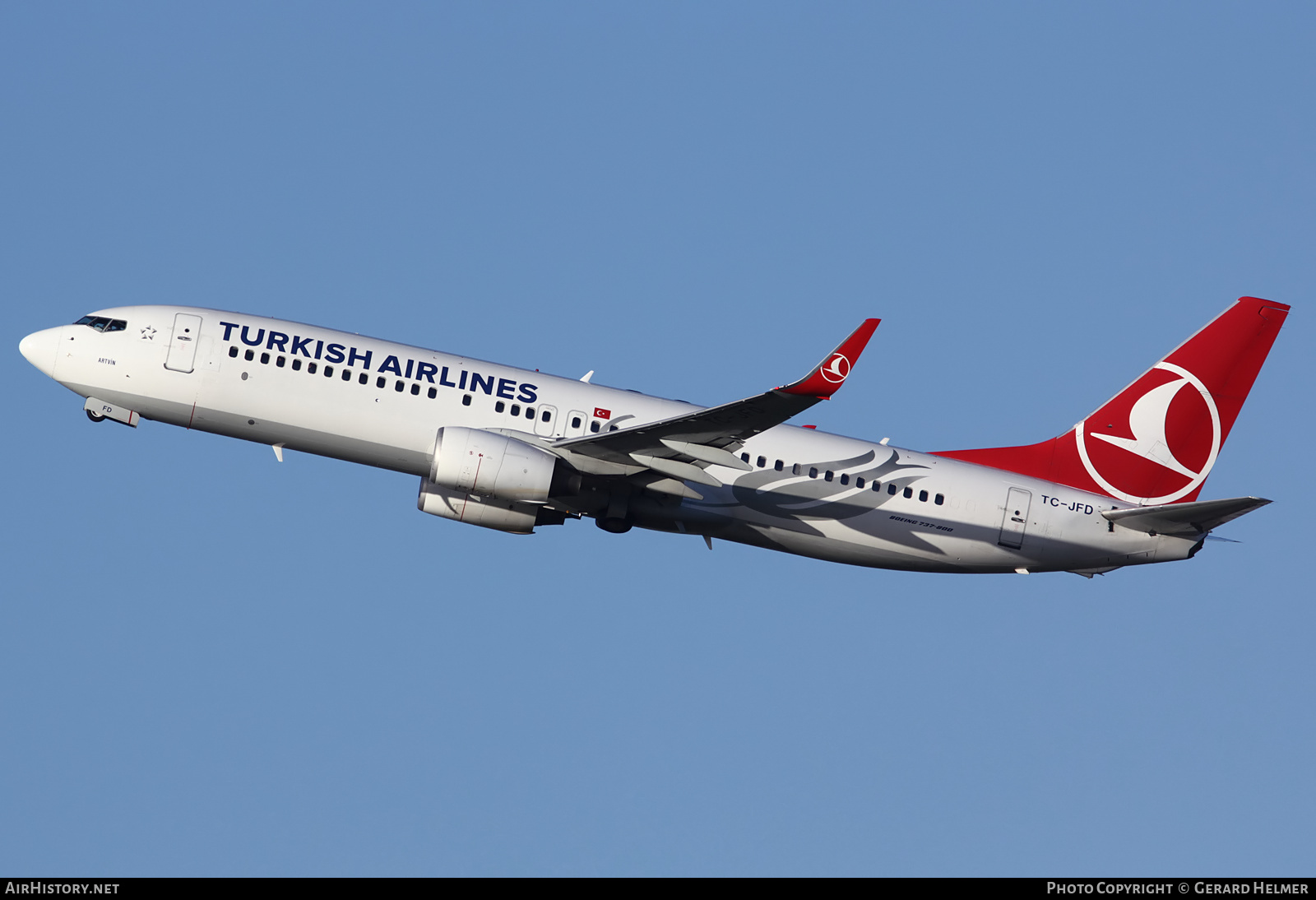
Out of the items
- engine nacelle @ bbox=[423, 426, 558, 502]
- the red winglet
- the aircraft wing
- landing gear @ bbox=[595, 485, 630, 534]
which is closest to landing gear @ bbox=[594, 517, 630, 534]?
Result: landing gear @ bbox=[595, 485, 630, 534]

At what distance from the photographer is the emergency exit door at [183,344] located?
41.4m

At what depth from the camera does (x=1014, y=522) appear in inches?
1751

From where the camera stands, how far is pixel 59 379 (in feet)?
138

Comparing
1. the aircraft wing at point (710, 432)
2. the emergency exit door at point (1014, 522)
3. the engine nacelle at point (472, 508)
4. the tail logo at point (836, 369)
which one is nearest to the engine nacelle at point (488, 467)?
the aircraft wing at point (710, 432)

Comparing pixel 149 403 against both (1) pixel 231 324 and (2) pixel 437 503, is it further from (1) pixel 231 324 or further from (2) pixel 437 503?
(2) pixel 437 503

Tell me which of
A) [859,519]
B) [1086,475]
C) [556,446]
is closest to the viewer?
[556,446]

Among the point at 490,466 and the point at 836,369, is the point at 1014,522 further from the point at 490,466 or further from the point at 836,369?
the point at 490,466

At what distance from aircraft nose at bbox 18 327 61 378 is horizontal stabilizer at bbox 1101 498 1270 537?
1213 inches

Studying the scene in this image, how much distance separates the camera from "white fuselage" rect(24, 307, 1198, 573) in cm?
4128

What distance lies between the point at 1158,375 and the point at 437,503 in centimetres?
2310

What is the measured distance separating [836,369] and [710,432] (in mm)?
4448

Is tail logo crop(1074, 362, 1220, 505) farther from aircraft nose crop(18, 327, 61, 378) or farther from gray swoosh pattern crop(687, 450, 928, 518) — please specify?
aircraft nose crop(18, 327, 61, 378)
